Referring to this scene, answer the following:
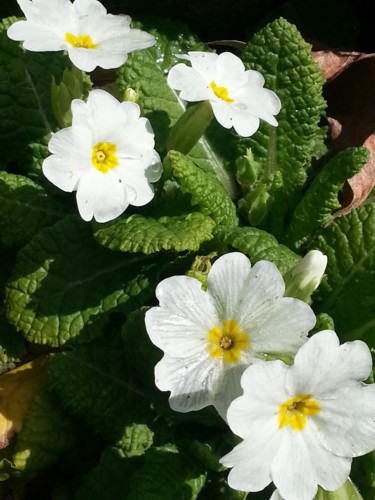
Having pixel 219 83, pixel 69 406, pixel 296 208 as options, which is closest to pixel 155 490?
pixel 69 406

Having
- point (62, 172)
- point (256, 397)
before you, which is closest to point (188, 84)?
point (62, 172)

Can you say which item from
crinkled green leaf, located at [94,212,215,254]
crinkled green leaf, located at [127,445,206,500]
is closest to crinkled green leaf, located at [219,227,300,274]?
crinkled green leaf, located at [94,212,215,254]

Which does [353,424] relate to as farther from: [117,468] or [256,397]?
[117,468]

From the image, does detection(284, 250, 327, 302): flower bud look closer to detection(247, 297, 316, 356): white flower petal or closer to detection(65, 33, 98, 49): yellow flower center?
detection(247, 297, 316, 356): white flower petal

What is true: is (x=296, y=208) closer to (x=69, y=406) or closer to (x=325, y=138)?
(x=325, y=138)

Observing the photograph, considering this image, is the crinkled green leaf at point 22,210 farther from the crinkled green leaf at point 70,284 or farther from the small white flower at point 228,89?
the small white flower at point 228,89
